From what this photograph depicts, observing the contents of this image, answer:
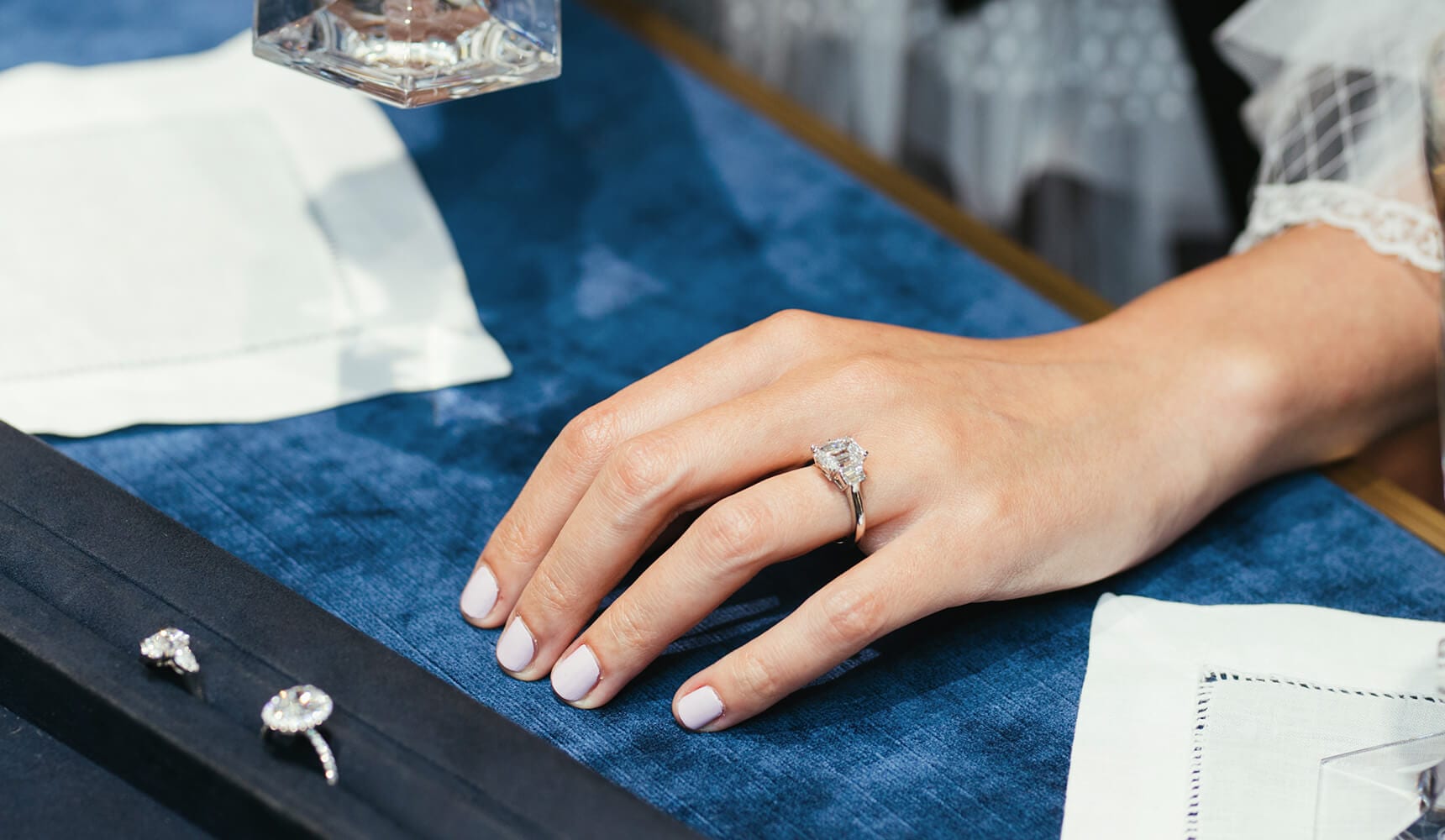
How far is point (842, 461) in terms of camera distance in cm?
46

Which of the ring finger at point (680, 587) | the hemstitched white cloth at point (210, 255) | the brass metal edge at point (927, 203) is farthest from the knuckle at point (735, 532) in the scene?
the brass metal edge at point (927, 203)

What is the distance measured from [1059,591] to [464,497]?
27cm

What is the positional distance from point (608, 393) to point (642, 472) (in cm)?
17

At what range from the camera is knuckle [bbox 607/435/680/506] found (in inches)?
17.5

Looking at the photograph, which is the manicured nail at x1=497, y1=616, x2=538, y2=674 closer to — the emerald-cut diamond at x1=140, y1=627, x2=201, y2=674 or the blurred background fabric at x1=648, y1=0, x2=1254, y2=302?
the emerald-cut diamond at x1=140, y1=627, x2=201, y2=674

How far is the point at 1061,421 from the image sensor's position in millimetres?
523

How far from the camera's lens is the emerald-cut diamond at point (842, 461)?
0.45 m

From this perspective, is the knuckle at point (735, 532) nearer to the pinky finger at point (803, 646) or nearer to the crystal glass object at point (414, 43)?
the pinky finger at point (803, 646)

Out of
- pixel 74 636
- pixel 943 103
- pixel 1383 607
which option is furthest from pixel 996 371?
pixel 943 103

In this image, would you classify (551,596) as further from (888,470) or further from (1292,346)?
(1292,346)

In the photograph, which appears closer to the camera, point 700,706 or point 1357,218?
point 700,706

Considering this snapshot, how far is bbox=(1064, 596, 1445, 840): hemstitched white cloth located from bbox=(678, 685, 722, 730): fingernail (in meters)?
0.13

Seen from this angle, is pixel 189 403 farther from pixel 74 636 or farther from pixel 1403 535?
pixel 1403 535

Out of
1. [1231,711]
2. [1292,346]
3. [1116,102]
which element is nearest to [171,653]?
[1231,711]
